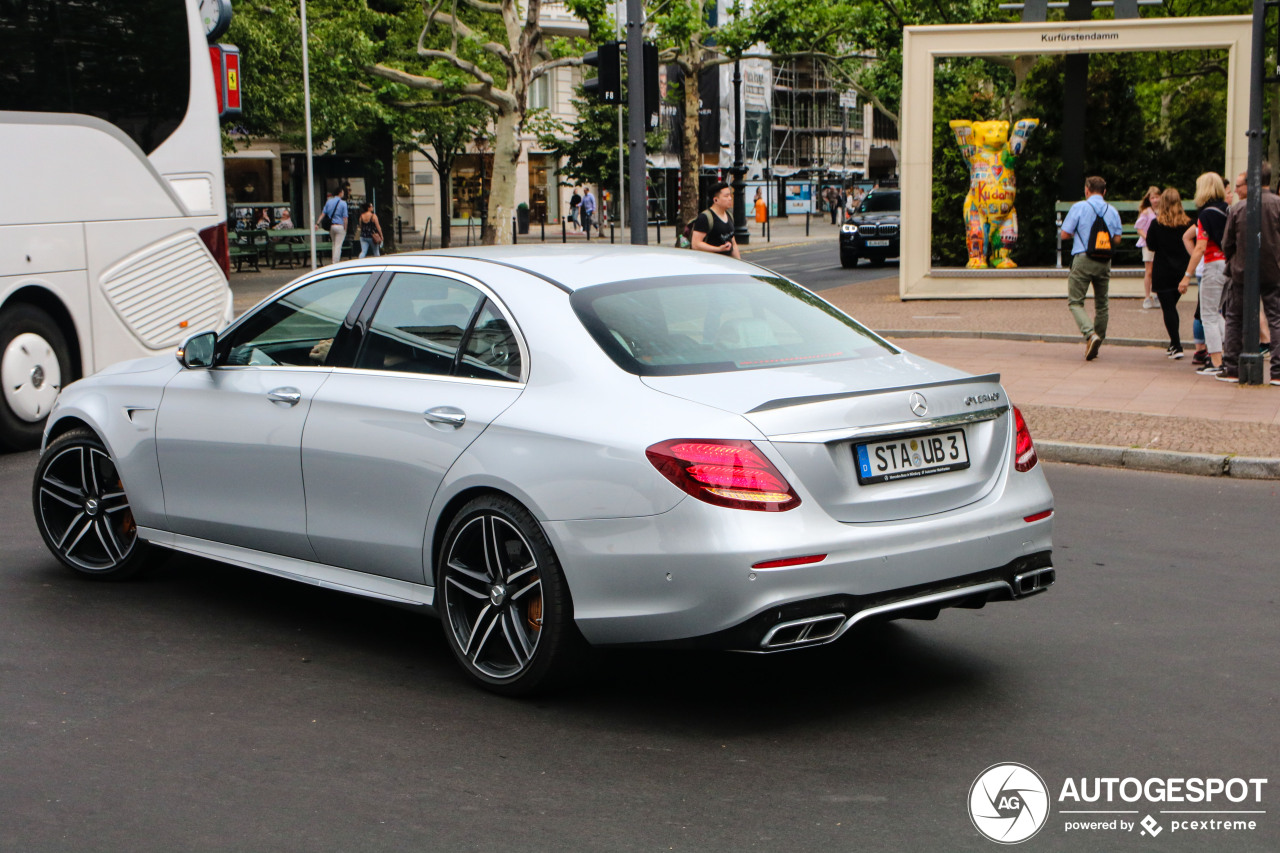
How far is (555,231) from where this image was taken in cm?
6284

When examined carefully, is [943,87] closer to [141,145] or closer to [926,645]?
[141,145]

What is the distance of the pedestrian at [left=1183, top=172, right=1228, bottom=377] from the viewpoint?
1380cm

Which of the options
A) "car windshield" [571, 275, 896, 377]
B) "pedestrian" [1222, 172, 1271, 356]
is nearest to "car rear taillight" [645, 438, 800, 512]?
"car windshield" [571, 275, 896, 377]

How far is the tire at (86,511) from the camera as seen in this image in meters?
6.68

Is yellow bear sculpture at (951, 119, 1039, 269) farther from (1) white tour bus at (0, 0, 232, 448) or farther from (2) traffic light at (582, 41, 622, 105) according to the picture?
(1) white tour bus at (0, 0, 232, 448)

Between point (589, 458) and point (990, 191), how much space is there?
20202mm

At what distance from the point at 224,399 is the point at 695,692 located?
229 cm

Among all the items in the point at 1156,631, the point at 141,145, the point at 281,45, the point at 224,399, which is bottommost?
the point at 1156,631

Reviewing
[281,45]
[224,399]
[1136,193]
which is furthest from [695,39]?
[224,399]

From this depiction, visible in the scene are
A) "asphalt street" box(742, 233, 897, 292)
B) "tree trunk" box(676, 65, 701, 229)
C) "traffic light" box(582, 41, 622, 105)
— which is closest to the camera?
"traffic light" box(582, 41, 622, 105)

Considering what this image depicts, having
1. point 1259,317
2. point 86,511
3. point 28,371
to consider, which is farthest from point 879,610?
point 1259,317

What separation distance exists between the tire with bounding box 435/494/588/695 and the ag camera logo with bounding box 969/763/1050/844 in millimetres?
1340

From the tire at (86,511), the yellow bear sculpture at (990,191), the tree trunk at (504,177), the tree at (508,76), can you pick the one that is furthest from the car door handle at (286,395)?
the tree trunk at (504,177)

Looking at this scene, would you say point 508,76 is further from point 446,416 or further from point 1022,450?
point 1022,450
